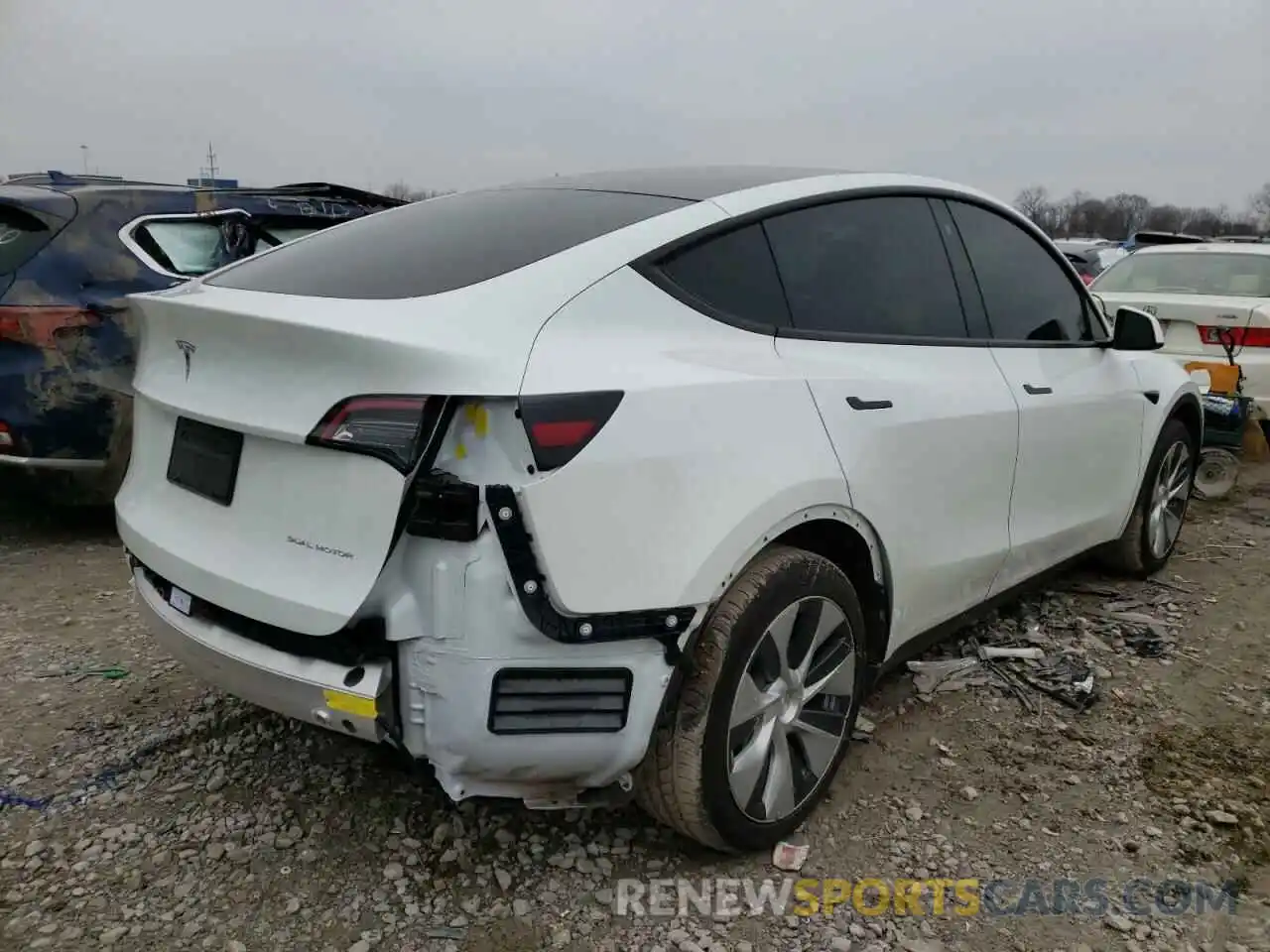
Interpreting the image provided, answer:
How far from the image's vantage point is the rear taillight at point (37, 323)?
412 centimetres

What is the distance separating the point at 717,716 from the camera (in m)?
2.23

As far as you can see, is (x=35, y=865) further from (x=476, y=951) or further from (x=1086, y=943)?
(x=1086, y=943)

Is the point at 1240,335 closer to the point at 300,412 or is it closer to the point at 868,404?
the point at 868,404

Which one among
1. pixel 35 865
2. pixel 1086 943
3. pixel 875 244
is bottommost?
pixel 35 865

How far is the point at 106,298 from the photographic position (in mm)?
4324

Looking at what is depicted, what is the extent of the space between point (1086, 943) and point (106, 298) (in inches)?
168

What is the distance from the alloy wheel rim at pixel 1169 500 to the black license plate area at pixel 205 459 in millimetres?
3803

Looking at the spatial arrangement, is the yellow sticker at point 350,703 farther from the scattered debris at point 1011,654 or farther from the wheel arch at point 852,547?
the scattered debris at point 1011,654

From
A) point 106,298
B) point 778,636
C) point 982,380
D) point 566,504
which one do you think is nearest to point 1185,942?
point 778,636

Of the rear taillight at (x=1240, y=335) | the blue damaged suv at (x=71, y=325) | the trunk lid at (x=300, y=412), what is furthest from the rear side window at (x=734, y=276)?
the rear taillight at (x=1240, y=335)

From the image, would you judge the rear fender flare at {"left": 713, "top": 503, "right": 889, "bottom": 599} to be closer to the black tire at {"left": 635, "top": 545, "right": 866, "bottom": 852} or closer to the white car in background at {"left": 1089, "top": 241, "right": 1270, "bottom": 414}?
the black tire at {"left": 635, "top": 545, "right": 866, "bottom": 852}

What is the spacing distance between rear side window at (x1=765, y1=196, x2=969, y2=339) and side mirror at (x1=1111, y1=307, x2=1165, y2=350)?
111 centimetres

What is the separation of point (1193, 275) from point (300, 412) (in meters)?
7.29

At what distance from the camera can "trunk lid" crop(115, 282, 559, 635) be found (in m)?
1.91
